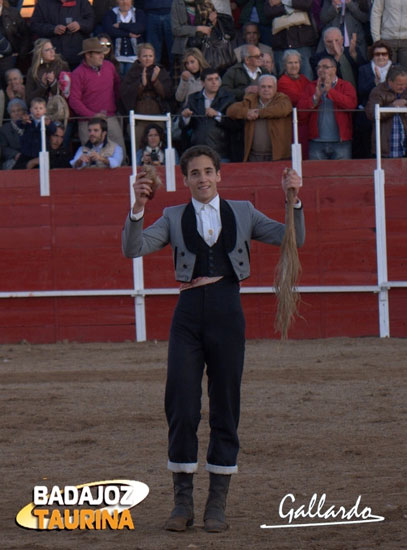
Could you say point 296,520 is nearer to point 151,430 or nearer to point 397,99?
point 151,430

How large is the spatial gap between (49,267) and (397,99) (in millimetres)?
3849

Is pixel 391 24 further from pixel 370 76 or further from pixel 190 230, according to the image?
pixel 190 230

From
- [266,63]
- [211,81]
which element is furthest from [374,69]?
[211,81]

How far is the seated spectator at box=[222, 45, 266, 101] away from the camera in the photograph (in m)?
11.3

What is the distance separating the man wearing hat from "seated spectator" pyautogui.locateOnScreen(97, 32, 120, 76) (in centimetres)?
11

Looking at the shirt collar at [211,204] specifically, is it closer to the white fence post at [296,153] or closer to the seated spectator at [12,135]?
the white fence post at [296,153]

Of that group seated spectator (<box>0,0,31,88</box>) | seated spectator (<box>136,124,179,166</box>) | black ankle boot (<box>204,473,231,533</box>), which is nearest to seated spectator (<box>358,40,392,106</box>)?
seated spectator (<box>136,124,179,166</box>)

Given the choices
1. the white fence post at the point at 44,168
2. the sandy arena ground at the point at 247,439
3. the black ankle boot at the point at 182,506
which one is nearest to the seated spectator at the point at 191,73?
the white fence post at the point at 44,168

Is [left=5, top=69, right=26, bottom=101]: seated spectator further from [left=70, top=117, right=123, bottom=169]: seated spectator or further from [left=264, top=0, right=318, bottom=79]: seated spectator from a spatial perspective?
[left=264, top=0, right=318, bottom=79]: seated spectator

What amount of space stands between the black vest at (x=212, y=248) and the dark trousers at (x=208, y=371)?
0.22 feet

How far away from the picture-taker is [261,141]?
1152 centimetres

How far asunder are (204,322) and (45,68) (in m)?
7.46

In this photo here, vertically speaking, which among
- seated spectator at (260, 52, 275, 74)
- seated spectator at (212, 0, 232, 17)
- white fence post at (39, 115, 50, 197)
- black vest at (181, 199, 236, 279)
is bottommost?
black vest at (181, 199, 236, 279)

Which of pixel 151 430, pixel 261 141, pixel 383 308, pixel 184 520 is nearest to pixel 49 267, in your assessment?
pixel 261 141
